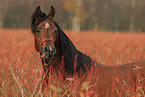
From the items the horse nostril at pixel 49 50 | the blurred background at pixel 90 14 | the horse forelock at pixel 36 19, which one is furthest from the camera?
the blurred background at pixel 90 14

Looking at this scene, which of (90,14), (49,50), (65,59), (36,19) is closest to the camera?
(49,50)

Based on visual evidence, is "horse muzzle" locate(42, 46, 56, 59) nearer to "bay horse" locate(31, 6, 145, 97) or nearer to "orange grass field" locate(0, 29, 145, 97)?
"bay horse" locate(31, 6, 145, 97)

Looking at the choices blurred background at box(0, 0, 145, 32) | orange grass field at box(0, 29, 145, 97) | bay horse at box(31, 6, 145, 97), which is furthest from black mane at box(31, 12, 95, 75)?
blurred background at box(0, 0, 145, 32)

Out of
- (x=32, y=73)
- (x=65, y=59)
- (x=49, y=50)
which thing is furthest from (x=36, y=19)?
(x=32, y=73)

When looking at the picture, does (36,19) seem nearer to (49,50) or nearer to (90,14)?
(49,50)

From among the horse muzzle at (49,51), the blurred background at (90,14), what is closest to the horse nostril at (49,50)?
the horse muzzle at (49,51)

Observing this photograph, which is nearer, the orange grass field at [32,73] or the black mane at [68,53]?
the orange grass field at [32,73]

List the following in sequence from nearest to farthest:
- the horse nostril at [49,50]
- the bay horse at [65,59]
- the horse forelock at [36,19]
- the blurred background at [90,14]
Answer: the horse nostril at [49,50], the bay horse at [65,59], the horse forelock at [36,19], the blurred background at [90,14]

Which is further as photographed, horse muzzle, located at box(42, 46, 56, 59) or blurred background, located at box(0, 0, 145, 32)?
blurred background, located at box(0, 0, 145, 32)

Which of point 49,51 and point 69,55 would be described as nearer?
point 49,51

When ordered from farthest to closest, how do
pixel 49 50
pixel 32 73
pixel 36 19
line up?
pixel 32 73 → pixel 36 19 → pixel 49 50

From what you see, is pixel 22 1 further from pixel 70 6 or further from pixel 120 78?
pixel 120 78

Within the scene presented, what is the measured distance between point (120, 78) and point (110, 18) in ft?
177

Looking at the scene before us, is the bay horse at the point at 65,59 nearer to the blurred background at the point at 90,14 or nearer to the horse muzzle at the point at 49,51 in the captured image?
the horse muzzle at the point at 49,51
